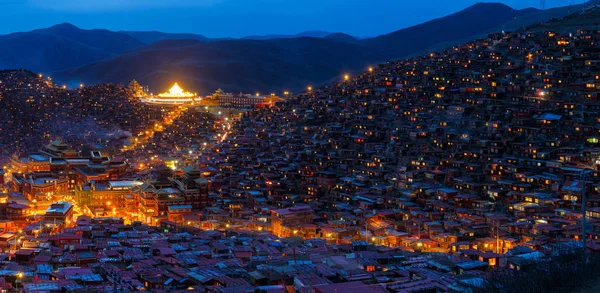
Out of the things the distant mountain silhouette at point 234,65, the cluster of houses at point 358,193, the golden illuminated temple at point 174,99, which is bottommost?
the cluster of houses at point 358,193

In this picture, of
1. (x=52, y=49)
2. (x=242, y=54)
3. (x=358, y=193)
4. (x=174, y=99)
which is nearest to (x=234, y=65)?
(x=242, y=54)

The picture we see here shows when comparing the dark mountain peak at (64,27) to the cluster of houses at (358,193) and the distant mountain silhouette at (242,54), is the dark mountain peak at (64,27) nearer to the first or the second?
the distant mountain silhouette at (242,54)

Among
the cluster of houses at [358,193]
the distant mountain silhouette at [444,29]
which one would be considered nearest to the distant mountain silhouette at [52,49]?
the distant mountain silhouette at [444,29]

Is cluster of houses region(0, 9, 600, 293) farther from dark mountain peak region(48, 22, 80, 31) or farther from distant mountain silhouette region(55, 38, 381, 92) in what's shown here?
dark mountain peak region(48, 22, 80, 31)

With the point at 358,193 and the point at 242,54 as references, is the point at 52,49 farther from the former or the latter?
the point at 358,193

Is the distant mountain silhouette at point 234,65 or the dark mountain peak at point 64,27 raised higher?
the dark mountain peak at point 64,27

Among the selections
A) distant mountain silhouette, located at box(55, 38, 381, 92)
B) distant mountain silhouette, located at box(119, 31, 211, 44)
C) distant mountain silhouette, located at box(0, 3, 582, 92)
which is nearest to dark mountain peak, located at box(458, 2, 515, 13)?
distant mountain silhouette, located at box(0, 3, 582, 92)

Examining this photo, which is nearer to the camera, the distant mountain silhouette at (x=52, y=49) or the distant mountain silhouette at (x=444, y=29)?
the distant mountain silhouette at (x=444, y=29)

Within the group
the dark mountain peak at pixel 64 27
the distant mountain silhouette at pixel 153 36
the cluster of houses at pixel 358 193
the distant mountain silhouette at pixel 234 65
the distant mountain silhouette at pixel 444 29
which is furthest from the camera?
the distant mountain silhouette at pixel 153 36
